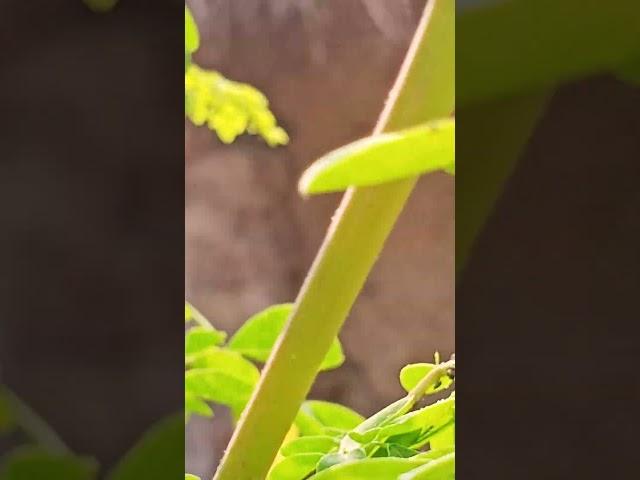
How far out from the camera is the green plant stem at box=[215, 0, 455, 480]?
626mm

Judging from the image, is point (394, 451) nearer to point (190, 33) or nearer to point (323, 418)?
point (323, 418)

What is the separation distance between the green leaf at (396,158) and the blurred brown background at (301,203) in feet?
0.25

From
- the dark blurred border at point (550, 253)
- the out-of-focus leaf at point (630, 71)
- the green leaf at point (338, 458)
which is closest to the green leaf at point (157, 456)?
the green leaf at point (338, 458)

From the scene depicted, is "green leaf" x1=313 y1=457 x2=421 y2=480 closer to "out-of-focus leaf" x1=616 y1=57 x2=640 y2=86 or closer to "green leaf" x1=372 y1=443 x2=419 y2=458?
"green leaf" x1=372 y1=443 x2=419 y2=458

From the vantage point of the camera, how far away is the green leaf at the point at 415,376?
0.67m

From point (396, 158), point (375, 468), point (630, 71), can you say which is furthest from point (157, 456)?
point (630, 71)

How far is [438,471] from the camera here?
58 cm

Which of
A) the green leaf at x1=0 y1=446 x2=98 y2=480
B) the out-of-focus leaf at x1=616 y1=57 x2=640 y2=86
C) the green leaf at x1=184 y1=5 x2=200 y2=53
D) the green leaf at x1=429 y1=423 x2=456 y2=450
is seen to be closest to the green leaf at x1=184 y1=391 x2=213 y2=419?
the green leaf at x1=0 y1=446 x2=98 y2=480

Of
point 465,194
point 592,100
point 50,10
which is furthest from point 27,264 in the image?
point 592,100

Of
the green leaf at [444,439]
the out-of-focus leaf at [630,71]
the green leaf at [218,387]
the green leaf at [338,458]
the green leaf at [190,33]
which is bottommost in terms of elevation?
the green leaf at [338,458]

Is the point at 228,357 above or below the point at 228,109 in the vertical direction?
below

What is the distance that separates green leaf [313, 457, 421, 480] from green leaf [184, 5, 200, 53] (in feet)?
1.35

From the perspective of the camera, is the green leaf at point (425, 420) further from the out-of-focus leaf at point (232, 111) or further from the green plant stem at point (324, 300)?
the out-of-focus leaf at point (232, 111)

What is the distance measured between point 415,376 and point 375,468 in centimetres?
11
